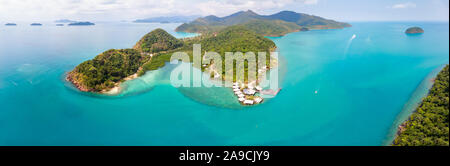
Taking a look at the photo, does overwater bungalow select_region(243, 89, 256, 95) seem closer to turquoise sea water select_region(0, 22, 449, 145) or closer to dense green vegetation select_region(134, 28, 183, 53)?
turquoise sea water select_region(0, 22, 449, 145)

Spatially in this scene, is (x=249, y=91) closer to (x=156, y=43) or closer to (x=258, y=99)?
(x=258, y=99)

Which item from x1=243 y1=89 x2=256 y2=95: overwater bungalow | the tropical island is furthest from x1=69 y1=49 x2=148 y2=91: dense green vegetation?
x1=243 y1=89 x2=256 y2=95: overwater bungalow

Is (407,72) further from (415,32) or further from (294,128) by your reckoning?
(415,32)

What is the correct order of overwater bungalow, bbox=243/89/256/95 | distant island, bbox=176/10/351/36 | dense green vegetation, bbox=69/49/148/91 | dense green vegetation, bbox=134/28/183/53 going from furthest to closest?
distant island, bbox=176/10/351/36, dense green vegetation, bbox=134/28/183/53, dense green vegetation, bbox=69/49/148/91, overwater bungalow, bbox=243/89/256/95

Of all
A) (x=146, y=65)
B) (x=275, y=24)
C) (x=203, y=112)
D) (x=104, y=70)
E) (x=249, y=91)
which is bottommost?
(x=203, y=112)

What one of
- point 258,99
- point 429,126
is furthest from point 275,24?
point 429,126

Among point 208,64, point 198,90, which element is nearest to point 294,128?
point 198,90
